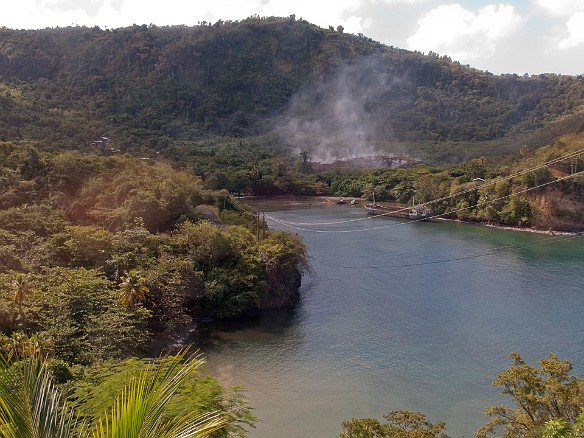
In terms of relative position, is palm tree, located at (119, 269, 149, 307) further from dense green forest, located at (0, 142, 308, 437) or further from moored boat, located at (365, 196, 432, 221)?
moored boat, located at (365, 196, 432, 221)

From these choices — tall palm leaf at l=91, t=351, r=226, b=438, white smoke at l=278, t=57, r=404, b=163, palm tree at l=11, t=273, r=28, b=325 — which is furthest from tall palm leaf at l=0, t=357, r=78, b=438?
white smoke at l=278, t=57, r=404, b=163

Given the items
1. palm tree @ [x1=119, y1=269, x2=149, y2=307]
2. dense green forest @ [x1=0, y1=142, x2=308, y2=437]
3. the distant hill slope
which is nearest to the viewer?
dense green forest @ [x1=0, y1=142, x2=308, y2=437]

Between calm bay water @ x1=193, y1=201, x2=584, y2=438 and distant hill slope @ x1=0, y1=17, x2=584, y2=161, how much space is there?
5587cm

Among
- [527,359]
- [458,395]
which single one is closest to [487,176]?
[527,359]

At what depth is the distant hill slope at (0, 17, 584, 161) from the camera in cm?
10456

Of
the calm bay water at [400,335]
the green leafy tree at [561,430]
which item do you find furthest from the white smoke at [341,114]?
→ the green leafy tree at [561,430]

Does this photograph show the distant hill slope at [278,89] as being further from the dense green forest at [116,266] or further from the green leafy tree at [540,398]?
the green leafy tree at [540,398]

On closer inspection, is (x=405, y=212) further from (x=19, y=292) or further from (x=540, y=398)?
(x=540, y=398)

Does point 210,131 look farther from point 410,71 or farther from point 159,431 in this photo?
point 159,431

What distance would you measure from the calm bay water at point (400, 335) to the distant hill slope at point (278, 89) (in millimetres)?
55869

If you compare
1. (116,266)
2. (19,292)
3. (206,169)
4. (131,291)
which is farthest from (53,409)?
(206,169)

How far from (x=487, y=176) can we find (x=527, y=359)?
4404 cm

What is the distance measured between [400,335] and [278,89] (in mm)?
116629

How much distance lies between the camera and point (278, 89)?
447ft
